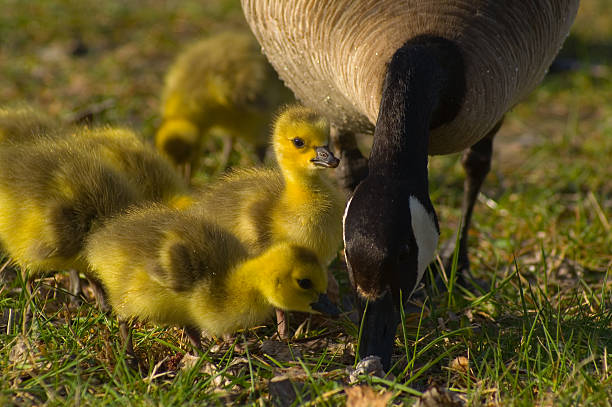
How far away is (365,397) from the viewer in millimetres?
2426

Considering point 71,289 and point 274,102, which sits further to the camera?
point 274,102

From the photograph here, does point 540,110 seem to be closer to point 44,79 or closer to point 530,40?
point 530,40

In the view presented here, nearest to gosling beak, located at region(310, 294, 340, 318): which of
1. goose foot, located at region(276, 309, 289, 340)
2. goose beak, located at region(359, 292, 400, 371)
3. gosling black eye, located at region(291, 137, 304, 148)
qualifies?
goose beak, located at region(359, 292, 400, 371)

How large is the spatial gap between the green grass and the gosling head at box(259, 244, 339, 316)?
0.71 feet

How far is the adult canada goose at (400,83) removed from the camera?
252cm

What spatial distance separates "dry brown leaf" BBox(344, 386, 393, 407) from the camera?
7.84 ft

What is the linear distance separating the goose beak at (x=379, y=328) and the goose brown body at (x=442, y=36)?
3.24 feet

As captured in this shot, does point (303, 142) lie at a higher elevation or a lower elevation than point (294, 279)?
higher

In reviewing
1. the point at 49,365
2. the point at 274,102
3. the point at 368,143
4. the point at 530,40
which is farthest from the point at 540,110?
the point at 49,365

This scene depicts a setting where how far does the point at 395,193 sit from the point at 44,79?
506cm

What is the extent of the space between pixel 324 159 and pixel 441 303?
3.18 feet

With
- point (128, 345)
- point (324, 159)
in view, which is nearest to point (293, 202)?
point (324, 159)

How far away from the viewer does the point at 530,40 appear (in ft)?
11.1

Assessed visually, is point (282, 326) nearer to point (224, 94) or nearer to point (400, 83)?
point (400, 83)
